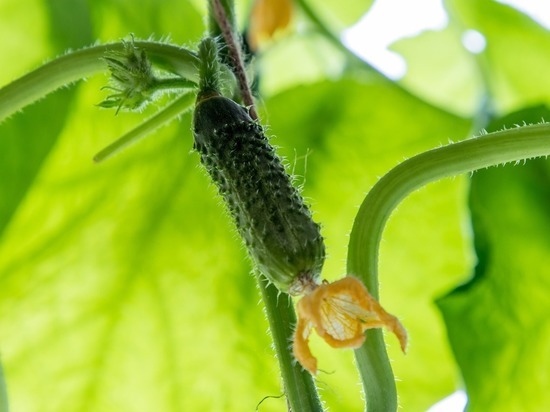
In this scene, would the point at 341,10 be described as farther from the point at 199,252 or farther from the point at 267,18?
the point at 199,252

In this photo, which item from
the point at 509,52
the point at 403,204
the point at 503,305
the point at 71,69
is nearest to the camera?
the point at 71,69

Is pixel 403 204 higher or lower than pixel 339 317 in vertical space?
higher

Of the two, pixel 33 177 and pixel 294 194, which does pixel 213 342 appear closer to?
pixel 33 177

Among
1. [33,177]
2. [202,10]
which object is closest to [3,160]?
[33,177]

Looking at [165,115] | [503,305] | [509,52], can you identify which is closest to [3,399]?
[165,115]

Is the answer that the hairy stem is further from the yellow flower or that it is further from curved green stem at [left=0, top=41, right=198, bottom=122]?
the yellow flower

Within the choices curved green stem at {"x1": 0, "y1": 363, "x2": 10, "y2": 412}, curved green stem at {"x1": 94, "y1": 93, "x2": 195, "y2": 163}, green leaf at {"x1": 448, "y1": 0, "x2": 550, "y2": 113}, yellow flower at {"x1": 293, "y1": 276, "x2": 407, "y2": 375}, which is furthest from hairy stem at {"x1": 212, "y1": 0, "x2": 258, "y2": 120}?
A: green leaf at {"x1": 448, "y1": 0, "x2": 550, "y2": 113}

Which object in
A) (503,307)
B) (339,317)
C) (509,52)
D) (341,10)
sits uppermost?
(341,10)

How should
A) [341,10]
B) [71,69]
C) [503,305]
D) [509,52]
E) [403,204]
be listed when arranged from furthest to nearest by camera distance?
1. [341,10]
2. [509,52]
3. [403,204]
4. [503,305]
5. [71,69]
